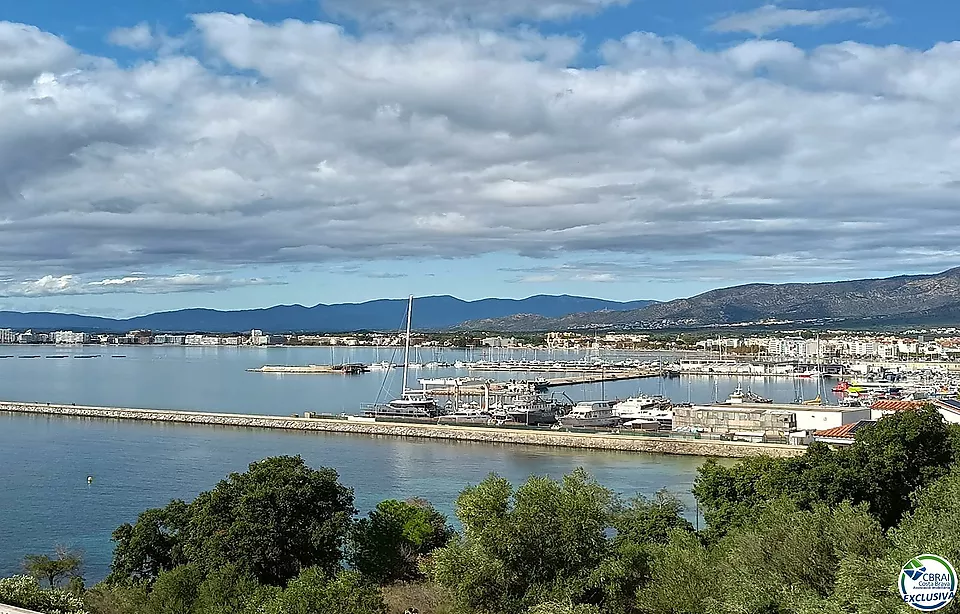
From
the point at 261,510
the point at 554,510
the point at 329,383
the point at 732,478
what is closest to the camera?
the point at 554,510

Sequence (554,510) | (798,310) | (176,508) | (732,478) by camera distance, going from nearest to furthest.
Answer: (554,510), (176,508), (732,478), (798,310)

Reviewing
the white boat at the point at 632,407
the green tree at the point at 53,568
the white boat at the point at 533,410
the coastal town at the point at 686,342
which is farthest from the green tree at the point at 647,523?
the coastal town at the point at 686,342

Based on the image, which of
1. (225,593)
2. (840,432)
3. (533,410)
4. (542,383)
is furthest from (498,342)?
(225,593)

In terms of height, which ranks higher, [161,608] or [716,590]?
[716,590]

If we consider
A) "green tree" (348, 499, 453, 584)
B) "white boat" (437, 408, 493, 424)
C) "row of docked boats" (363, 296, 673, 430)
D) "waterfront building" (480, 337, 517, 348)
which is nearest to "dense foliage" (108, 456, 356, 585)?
"green tree" (348, 499, 453, 584)

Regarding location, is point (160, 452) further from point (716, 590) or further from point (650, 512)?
point (716, 590)

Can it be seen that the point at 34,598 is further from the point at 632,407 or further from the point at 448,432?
the point at 632,407

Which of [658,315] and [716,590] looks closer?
[716,590]

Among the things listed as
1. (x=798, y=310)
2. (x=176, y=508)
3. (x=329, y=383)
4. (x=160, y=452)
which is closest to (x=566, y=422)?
(x=160, y=452)
